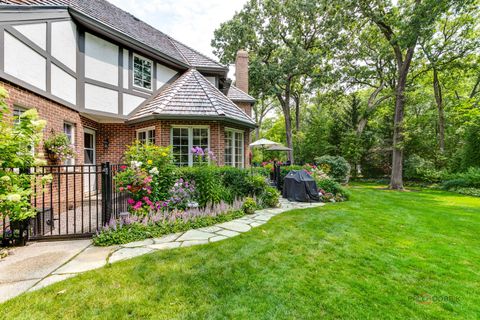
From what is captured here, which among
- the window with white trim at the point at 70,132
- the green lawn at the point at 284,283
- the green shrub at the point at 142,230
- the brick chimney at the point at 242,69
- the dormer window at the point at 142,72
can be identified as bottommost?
the green lawn at the point at 284,283

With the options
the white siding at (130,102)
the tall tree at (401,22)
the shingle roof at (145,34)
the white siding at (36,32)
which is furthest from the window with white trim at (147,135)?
the tall tree at (401,22)

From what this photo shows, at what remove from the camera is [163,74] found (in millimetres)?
9430

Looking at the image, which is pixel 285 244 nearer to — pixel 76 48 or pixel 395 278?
pixel 395 278

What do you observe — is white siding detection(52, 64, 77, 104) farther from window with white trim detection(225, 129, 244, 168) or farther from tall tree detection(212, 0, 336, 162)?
tall tree detection(212, 0, 336, 162)

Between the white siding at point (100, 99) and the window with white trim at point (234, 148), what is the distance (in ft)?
13.9

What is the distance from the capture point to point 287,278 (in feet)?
9.04

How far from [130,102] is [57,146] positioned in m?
3.28

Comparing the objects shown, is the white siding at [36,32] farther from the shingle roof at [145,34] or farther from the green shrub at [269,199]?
the green shrub at [269,199]

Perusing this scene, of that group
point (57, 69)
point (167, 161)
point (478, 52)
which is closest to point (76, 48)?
point (57, 69)

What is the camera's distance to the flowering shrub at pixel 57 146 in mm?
5508

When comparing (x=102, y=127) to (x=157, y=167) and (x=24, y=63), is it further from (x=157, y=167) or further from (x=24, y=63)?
(x=157, y=167)

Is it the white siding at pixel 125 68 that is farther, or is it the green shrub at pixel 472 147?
the green shrub at pixel 472 147

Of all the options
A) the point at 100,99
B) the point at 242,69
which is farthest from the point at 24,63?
the point at 242,69

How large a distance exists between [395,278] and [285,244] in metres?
1.61
